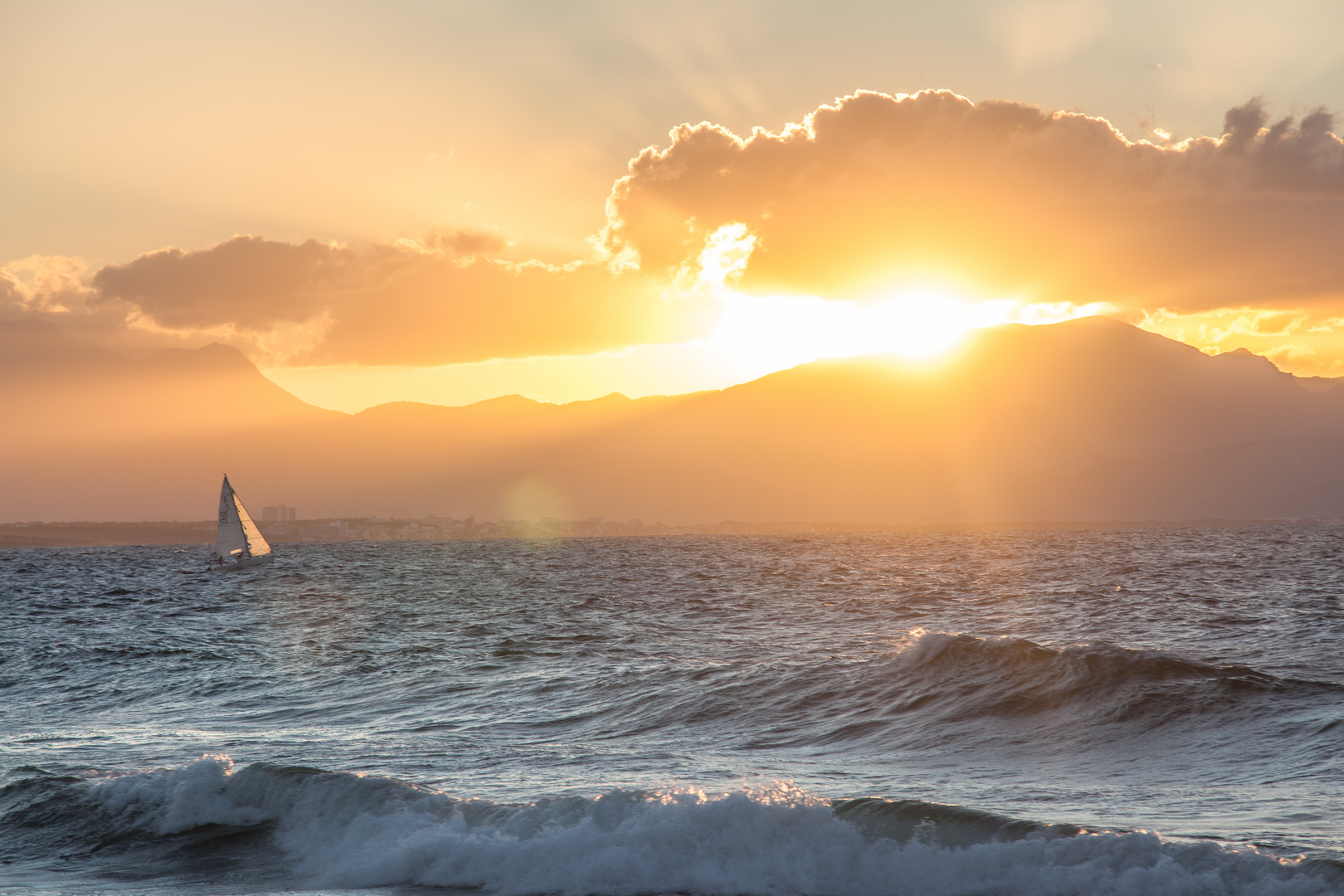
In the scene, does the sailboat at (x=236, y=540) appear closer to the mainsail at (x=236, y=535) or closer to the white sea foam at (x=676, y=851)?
the mainsail at (x=236, y=535)

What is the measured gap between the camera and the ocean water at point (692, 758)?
12.8 metres

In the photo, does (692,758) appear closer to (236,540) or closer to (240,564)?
(240,564)

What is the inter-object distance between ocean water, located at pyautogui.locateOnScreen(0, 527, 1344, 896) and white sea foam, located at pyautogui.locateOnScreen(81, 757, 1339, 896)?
0.13 ft

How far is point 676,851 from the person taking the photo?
43.2ft

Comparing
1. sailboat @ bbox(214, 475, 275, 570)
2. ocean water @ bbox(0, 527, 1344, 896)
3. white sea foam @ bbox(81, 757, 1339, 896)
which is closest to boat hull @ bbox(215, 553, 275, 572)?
sailboat @ bbox(214, 475, 275, 570)

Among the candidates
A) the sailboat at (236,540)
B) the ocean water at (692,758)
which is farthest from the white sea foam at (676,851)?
the sailboat at (236,540)

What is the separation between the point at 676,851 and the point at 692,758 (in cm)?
548

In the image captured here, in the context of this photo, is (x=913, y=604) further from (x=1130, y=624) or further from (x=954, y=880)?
(x=954, y=880)

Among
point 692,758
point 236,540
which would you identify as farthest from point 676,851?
point 236,540

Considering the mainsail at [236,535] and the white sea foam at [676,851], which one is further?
the mainsail at [236,535]

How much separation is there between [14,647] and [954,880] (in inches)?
1651

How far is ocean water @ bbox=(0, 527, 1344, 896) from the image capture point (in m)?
12.8

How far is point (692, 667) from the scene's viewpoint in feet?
94.4

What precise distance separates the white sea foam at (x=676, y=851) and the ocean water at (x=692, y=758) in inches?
1.5
